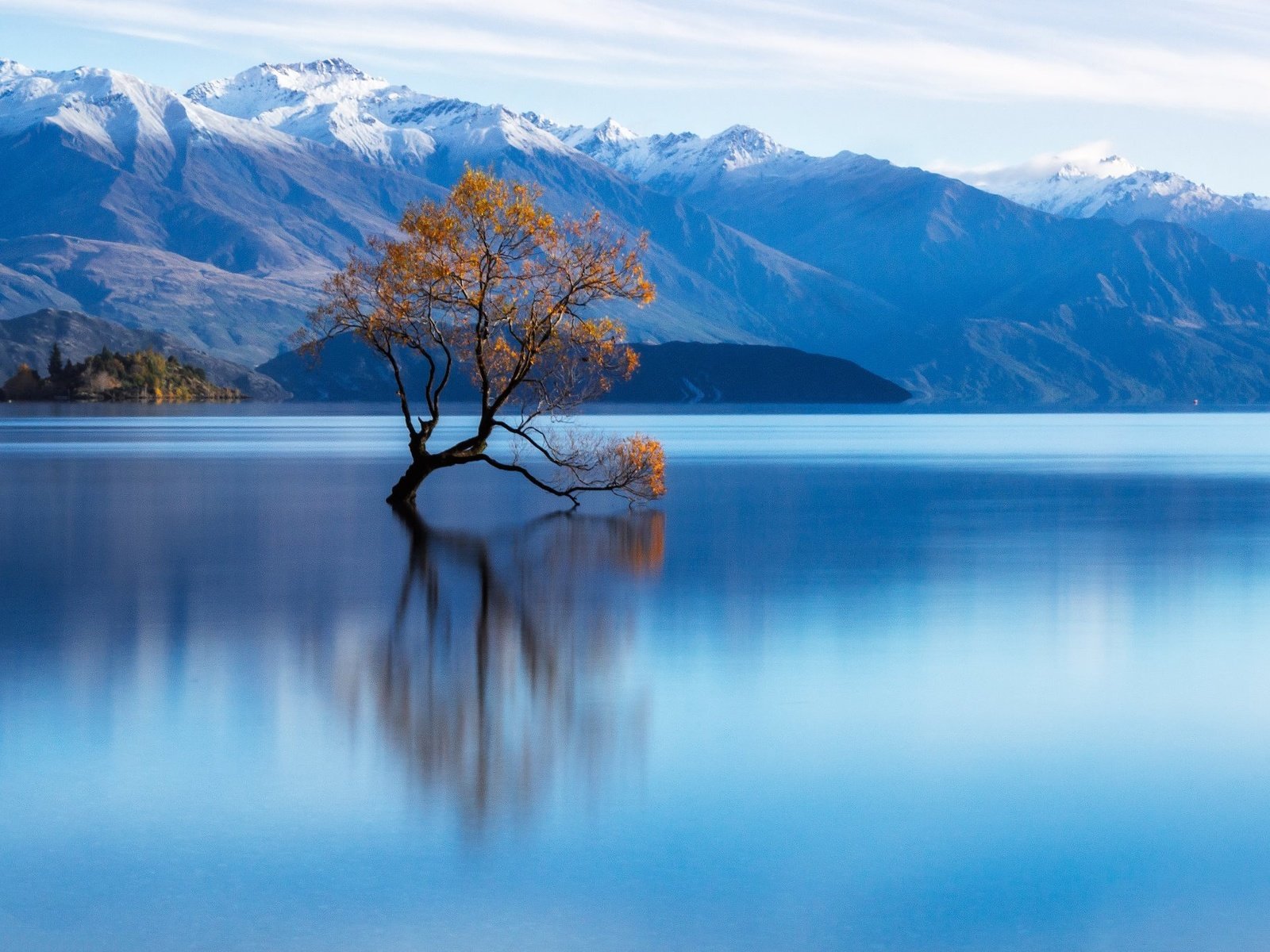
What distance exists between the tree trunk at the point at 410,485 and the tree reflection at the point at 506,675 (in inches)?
574

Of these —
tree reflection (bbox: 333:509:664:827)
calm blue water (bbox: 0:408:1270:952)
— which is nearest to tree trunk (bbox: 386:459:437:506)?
calm blue water (bbox: 0:408:1270:952)

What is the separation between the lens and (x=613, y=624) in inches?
926

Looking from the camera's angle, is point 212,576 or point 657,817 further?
point 212,576

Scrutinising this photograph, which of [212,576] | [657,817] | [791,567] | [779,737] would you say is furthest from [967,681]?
[212,576]

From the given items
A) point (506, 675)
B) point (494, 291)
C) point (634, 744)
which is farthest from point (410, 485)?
point (634, 744)

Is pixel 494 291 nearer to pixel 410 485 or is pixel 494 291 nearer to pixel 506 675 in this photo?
pixel 410 485

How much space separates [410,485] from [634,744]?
35.1 meters

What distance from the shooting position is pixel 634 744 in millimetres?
15539

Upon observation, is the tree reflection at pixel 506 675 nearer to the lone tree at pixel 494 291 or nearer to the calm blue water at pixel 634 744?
the calm blue water at pixel 634 744

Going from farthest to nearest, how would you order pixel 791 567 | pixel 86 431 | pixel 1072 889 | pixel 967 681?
pixel 86 431, pixel 791 567, pixel 967 681, pixel 1072 889

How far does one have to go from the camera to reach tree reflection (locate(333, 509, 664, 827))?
47.8ft

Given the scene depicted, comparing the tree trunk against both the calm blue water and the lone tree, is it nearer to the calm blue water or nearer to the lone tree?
the lone tree

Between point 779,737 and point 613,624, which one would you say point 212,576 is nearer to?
point 613,624

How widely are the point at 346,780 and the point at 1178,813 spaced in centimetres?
673
